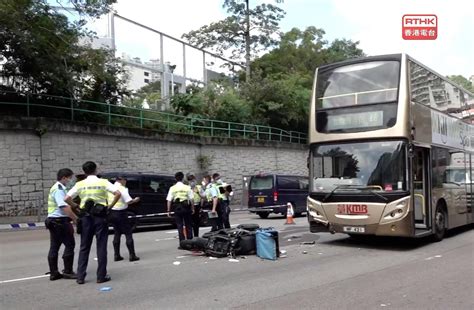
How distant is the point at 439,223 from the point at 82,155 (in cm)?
1460

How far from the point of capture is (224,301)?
6586 mm

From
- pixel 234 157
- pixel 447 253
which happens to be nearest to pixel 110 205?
pixel 447 253

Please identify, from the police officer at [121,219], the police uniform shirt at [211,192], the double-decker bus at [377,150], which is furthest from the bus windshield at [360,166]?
the police officer at [121,219]

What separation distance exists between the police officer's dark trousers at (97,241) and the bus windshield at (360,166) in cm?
540

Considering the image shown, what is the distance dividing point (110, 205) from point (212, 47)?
3435cm

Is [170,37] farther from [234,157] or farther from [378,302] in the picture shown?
[378,302]

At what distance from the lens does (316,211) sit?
38.3ft

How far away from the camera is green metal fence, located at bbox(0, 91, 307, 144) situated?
2141cm

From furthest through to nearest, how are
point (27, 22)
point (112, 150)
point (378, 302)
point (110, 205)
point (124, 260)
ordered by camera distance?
point (112, 150) → point (27, 22) → point (124, 260) → point (110, 205) → point (378, 302)

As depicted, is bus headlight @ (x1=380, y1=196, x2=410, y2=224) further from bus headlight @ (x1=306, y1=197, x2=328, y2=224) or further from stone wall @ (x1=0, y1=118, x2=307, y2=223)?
stone wall @ (x1=0, y1=118, x2=307, y2=223)

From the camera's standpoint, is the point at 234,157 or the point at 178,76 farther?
the point at 178,76

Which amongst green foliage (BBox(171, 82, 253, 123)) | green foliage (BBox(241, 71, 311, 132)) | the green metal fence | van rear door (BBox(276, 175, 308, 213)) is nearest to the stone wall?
the green metal fence

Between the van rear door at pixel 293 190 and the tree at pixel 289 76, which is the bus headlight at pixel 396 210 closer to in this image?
the van rear door at pixel 293 190

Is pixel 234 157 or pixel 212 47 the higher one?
pixel 212 47
